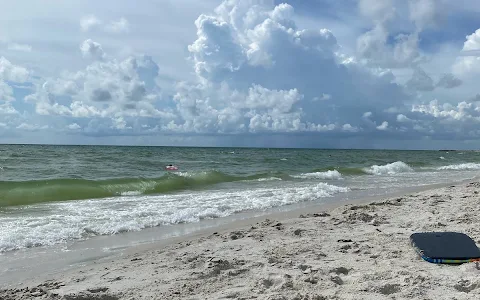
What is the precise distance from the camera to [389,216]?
8422 millimetres

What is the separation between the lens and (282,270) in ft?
16.1

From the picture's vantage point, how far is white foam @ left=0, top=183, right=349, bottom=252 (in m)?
7.66

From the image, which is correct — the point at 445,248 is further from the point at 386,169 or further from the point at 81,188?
the point at 386,169

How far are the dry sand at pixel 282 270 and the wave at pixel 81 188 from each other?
29.3 feet

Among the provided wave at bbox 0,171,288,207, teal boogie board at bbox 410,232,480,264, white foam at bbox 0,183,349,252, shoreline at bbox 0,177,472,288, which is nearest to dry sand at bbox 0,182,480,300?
teal boogie board at bbox 410,232,480,264

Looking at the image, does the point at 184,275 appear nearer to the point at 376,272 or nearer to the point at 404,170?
the point at 376,272

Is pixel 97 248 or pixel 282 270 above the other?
pixel 282 270

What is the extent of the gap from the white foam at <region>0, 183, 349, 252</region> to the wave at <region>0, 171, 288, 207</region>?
6.61 ft

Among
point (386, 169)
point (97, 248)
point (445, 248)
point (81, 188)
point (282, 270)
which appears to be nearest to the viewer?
point (282, 270)

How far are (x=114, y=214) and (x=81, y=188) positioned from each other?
628 cm

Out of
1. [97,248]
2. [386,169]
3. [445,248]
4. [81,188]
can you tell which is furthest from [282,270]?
[386,169]

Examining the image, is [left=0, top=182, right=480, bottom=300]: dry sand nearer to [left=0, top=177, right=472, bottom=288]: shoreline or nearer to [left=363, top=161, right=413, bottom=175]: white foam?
[left=0, top=177, right=472, bottom=288]: shoreline

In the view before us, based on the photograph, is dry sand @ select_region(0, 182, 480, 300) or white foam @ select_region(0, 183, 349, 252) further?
white foam @ select_region(0, 183, 349, 252)

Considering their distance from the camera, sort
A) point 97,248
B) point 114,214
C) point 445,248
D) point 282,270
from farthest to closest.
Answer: point 114,214 → point 97,248 → point 445,248 → point 282,270
